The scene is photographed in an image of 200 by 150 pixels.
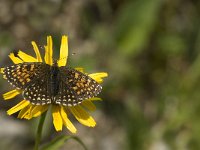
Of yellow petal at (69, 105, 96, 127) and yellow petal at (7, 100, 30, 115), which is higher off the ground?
yellow petal at (7, 100, 30, 115)

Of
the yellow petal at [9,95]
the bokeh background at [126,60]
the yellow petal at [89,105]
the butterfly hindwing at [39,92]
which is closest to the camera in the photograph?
the butterfly hindwing at [39,92]

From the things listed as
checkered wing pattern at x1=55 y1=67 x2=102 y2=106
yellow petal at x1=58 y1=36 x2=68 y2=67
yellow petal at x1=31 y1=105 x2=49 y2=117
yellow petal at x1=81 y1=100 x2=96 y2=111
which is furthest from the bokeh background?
yellow petal at x1=31 y1=105 x2=49 y2=117

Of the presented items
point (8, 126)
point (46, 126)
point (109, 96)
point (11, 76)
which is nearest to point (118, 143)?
point (109, 96)

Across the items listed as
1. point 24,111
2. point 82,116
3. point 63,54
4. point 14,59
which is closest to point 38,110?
point 24,111

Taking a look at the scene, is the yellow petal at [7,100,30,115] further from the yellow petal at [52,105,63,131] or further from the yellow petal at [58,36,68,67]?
the yellow petal at [58,36,68,67]

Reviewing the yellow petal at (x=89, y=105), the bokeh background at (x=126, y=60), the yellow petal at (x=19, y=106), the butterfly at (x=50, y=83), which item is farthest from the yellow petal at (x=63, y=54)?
the bokeh background at (x=126, y=60)

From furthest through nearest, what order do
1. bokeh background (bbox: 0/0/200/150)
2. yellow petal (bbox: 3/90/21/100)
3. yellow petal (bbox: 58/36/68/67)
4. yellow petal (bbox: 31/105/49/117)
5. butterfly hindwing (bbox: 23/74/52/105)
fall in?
bokeh background (bbox: 0/0/200/150)
yellow petal (bbox: 58/36/68/67)
yellow petal (bbox: 3/90/21/100)
yellow petal (bbox: 31/105/49/117)
butterfly hindwing (bbox: 23/74/52/105)

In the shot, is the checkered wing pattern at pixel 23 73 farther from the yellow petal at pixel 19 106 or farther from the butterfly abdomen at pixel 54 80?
the yellow petal at pixel 19 106
